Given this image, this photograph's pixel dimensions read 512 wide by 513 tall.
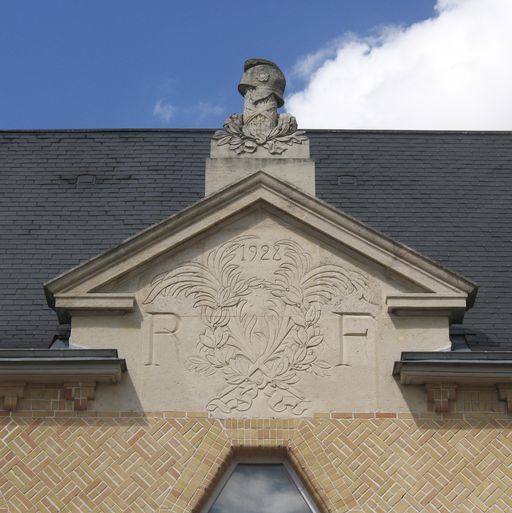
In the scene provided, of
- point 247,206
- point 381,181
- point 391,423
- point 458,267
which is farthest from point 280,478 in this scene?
point 381,181

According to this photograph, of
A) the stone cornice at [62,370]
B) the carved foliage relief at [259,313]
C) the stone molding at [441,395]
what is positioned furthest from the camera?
the carved foliage relief at [259,313]

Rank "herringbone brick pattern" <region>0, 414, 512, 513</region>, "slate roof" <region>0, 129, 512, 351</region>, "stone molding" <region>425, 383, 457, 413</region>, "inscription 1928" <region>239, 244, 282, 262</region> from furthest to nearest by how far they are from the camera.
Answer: "slate roof" <region>0, 129, 512, 351</region>, "inscription 1928" <region>239, 244, 282, 262</region>, "stone molding" <region>425, 383, 457, 413</region>, "herringbone brick pattern" <region>0, 414, 512, 513</region>

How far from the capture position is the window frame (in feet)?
42.9

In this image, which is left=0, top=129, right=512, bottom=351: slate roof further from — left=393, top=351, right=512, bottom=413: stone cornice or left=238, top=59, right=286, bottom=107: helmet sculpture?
left=238, top=59, right=286, bottom=107: helmet sculpture

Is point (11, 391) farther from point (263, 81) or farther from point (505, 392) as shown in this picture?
point (505, 392)

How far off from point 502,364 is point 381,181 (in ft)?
17.0

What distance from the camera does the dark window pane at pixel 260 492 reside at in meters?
13.1

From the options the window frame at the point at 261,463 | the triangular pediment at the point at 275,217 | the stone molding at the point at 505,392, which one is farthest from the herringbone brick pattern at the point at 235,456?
the triangular pediment at the point at 275,217

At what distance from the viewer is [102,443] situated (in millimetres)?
13211

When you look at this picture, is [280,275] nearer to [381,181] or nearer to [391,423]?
[391,423]

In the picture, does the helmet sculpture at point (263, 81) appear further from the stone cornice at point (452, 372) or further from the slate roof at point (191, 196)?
the stone cornice at point (452, 372)

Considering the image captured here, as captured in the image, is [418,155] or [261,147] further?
[418,155]

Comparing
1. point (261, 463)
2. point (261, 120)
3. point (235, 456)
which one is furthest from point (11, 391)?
point (261, 120)

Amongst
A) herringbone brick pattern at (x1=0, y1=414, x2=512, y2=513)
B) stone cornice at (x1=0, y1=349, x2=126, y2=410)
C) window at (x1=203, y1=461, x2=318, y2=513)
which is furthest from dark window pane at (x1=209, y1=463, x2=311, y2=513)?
stone cornice at (x1=0, y1=349, x2=126, y2=410)
